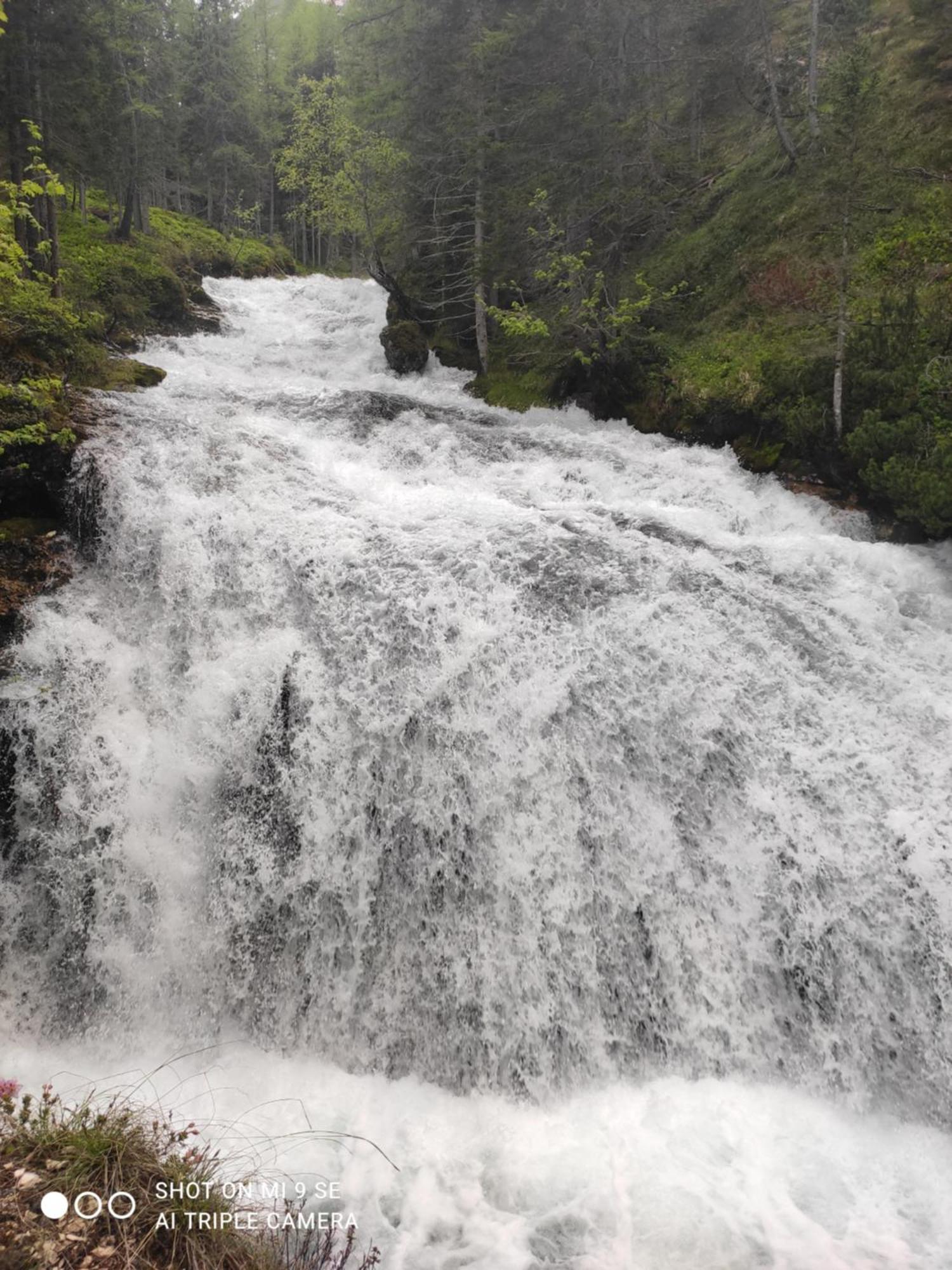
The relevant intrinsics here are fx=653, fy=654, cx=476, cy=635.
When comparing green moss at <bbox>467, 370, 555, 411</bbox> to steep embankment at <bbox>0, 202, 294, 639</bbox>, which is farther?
green moss at <bbox>467, 370, 555, 411</bbox>

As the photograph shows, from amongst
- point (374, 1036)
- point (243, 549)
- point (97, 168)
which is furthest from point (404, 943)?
point (97, 168)

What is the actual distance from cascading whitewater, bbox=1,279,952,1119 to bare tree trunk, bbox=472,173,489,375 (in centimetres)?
1158

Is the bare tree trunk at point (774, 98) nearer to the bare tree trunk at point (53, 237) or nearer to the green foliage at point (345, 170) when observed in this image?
the green foliage at point (345, 170)

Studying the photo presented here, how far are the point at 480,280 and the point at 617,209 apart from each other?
159 inches

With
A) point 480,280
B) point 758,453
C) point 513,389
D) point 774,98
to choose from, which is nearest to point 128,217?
point 480,280

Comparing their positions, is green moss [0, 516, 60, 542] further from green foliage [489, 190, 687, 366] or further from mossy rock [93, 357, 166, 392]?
green foliage [489, 190, 687, 366]

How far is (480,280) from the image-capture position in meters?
18.5

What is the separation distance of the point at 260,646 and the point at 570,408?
11017 millimetres

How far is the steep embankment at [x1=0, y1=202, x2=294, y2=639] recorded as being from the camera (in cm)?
802

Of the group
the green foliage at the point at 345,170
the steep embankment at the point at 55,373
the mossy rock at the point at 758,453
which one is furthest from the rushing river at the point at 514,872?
the green foliage at the point at 345,170

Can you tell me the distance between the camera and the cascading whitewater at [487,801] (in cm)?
578

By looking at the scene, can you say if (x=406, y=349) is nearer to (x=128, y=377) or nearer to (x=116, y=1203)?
(x=128, y=377)

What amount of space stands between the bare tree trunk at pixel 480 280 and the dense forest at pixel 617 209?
0.10m

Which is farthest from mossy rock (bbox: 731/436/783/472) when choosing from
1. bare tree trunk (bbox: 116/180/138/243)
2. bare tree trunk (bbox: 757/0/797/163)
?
bare tree trunk (bbox: 116/180/138/243)
